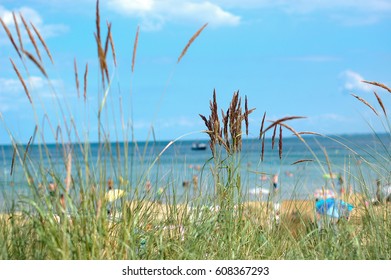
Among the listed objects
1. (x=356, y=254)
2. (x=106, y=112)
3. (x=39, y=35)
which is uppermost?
(x=39, y=35)

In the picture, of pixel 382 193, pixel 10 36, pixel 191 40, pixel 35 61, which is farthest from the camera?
pixel 382 193

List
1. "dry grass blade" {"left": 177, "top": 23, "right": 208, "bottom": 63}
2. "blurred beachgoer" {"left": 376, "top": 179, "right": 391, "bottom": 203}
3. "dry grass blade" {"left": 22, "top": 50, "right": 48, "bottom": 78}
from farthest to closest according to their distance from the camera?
1. "blurred beachgoer" {"left": 376, "top": 179, "right": 391, "bottom": 203}
2. "dry grass blade" {"left": 177, "top": 23, "right": 208, "bottom": 63}
3. "dry grass blade" {"left": 22, "top": 50, "right": 48, "bottom": 78}

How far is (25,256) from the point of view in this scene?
101 inches

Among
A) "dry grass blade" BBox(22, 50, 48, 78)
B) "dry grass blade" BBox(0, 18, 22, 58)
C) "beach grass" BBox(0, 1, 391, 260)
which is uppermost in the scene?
"dry grass blade" BBox(0, 18, 22, 58)

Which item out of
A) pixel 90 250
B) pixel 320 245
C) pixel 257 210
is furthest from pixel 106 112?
pixel 257 210

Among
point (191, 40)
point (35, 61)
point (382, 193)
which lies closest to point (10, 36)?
point (35, 61)

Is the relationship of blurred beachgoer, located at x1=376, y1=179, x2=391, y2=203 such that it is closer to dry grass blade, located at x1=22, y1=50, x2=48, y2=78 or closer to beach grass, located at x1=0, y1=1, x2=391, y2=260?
beach grass, located at x1=0, y1=1, x2=391, y2=260

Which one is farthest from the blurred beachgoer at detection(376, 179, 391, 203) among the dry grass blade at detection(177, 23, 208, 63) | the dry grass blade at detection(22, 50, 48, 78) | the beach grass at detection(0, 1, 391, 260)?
the dry grass blade at detection(22, 50, 48, 78)

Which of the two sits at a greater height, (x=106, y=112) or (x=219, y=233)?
(x=106, y=112)

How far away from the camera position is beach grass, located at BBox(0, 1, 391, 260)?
2.31 meters

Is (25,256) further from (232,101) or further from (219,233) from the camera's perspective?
(232,101)

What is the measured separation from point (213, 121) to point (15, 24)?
1091 millimetres

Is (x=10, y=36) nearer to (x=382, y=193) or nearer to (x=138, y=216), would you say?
(x=138, y=216)

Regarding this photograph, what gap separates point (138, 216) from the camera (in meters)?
2.93
